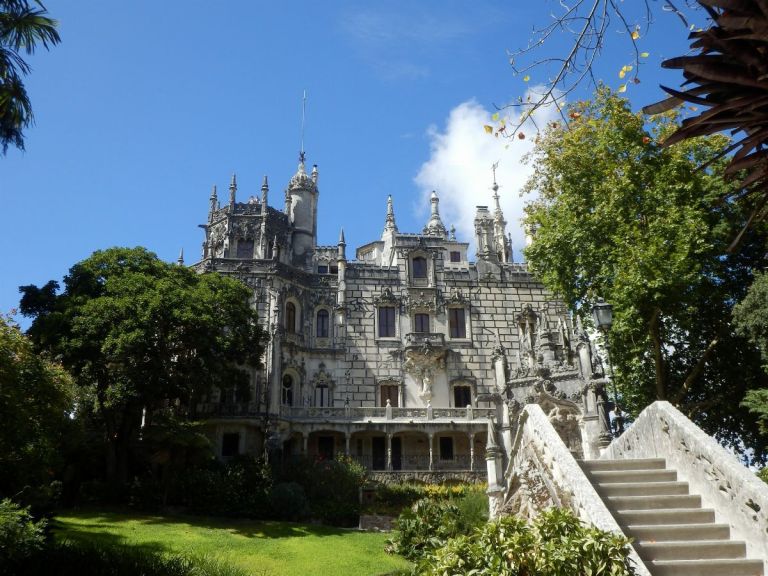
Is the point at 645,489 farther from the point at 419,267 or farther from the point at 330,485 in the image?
the point at 419,267

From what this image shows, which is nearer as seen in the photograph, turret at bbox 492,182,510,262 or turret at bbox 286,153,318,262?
turret at bbox 286,153,318,262

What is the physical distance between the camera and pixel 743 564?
7371 millimetres

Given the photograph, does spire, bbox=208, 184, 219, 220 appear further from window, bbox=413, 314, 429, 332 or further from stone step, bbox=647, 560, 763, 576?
stone step, bbox=647, 560, 763, 576

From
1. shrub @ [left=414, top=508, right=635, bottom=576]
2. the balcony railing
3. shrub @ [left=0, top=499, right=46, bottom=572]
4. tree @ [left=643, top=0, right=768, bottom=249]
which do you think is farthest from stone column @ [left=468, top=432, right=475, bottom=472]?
tree @ [left=643, top=0, right=768, bottom=249]

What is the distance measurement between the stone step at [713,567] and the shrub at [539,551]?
0.79 metres

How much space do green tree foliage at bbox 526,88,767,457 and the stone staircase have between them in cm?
1339

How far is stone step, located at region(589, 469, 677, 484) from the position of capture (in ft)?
31.4

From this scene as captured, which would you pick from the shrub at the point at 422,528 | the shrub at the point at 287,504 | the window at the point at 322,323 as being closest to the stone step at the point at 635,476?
the shrub at the point at 422,528

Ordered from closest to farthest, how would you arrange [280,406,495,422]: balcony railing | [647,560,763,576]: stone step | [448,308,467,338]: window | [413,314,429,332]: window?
[647,560,763,576]: stone step, [280,406,495,422]: balcony railing, [413,314,429,332]: window, [448,308,467,338]: window

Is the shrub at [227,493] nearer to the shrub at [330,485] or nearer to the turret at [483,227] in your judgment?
the shrub at [330,485]

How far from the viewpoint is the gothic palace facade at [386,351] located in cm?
3159

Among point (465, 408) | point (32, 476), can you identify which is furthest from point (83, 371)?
point (465, 408)

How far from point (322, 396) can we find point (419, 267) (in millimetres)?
9503

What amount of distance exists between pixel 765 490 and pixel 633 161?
765 inches
